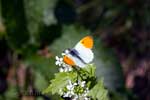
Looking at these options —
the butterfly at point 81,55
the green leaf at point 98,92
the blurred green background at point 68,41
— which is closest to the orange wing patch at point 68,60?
the butterfly at point 81,55

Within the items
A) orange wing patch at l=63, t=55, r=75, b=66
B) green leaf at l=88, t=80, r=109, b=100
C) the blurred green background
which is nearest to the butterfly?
orange wing patch at l=63, t=55, r=75, b=66

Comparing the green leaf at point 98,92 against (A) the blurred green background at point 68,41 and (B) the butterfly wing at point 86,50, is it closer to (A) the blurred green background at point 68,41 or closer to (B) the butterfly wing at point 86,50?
(B) the butterfly wing at point 86,50

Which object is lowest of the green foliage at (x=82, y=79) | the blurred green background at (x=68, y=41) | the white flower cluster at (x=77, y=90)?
the white flower cluster at (x=77, y=90)

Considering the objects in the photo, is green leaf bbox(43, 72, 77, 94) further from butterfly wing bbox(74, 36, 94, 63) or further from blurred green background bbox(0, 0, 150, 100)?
blurred green background bbox(0, 0, 150, 100)

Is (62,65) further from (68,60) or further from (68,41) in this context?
(68,41)

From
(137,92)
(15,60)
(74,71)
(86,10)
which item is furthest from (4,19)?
(74,71)

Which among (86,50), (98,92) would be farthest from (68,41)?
(86,50)
